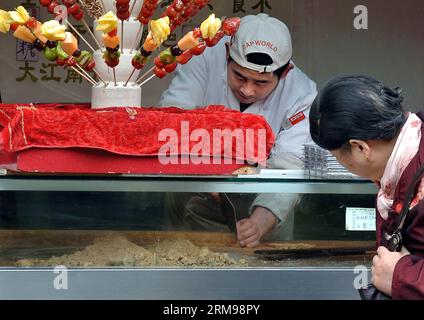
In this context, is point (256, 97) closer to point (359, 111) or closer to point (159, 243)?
point (159, 243)

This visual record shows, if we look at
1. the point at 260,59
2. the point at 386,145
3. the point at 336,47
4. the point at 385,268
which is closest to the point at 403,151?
the point at 386,145

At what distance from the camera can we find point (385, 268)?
1774 millimetres

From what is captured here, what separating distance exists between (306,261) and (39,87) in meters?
2.58

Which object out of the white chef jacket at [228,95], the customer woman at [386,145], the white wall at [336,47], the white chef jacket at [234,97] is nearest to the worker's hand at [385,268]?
the customer woman at [386,145]

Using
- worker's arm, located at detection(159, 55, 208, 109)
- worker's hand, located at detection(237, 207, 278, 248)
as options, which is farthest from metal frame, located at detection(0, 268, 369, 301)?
worker's arm, located at detection(159, 55, 208, 109)

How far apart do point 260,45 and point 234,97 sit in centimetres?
28

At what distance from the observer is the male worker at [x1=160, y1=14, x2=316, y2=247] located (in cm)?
251

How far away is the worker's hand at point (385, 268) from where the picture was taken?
1764 millimetres

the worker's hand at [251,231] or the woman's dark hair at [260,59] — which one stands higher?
the woman's dark hair at [260,59]

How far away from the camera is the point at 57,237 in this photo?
2.53 meters

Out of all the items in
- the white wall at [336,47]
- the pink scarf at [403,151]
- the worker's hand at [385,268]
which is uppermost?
the white wall at [336,47]

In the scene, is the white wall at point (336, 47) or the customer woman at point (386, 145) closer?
the customer woman at point (386, 145)

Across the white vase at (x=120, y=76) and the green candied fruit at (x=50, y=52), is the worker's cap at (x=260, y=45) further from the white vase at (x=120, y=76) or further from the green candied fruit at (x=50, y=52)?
the green candied fruit at (x=50, y=52)
